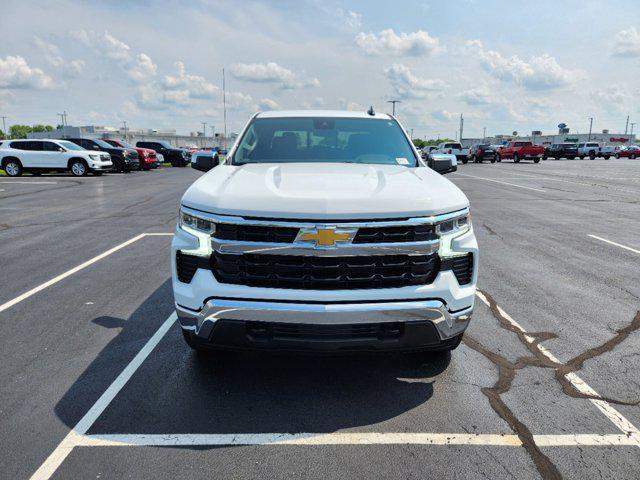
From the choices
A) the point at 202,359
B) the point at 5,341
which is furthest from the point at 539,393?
the point at 5,341

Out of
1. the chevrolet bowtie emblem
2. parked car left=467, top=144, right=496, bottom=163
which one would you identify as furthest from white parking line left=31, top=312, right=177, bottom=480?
parked car left=467, top=144, right=496, bottom=163

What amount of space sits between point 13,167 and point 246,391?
980 inches

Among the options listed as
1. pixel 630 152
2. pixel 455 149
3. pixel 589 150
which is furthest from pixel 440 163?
pixel 630 152

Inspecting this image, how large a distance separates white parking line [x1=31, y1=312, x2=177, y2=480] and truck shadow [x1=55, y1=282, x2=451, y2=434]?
1.7 inches

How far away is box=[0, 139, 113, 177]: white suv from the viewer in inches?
891

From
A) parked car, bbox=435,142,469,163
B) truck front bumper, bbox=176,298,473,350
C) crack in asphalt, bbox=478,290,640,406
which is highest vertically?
parked car, bbox=435,142,469,163

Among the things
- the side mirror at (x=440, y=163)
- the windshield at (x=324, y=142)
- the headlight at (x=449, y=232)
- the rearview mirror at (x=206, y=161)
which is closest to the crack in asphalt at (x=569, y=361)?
the headlight at (x=449, y=232)

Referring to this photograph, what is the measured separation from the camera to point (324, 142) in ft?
15.0

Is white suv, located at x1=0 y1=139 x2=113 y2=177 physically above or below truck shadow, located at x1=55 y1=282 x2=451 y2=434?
above

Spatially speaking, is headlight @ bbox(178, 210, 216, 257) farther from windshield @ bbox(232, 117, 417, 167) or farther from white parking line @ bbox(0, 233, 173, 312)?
white parking line @ bbox(0, 233, 173, 312)

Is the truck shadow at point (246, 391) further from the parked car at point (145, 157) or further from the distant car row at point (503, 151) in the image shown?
the distant car row at point (503, 151)

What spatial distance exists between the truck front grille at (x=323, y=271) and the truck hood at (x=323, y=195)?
0.84 ft

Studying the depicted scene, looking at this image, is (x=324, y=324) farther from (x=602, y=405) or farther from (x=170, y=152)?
(x=170, y=152)

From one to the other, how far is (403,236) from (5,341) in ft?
11.3
